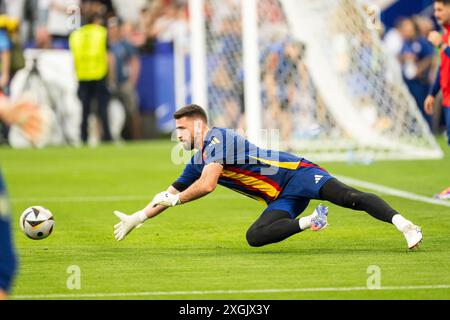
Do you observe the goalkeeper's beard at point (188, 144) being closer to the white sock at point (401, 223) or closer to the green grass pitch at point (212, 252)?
the green grass pitch at point (212, 252)

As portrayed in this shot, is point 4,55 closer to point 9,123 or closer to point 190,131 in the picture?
point 190,131

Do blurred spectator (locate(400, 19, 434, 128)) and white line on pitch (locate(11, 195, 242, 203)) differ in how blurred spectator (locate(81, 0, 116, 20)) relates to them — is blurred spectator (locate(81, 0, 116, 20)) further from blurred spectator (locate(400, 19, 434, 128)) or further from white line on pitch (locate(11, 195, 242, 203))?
white line on pitch (locate(11, 195, 242, 203))

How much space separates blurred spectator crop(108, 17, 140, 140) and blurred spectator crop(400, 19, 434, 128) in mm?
6393

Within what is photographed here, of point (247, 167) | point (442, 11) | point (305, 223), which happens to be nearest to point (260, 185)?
point (247, 167)

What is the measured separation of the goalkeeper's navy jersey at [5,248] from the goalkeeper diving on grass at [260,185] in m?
3.15

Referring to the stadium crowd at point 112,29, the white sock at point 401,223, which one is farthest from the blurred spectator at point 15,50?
the white sock at point 401,223

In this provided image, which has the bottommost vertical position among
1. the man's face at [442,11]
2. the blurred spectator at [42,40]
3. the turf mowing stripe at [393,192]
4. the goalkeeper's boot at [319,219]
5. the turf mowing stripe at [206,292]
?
the turf mowing stripe at [393,192]

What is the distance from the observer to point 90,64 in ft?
81.0

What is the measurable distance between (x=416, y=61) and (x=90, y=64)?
25.3 feet

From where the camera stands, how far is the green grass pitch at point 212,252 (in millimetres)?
7746

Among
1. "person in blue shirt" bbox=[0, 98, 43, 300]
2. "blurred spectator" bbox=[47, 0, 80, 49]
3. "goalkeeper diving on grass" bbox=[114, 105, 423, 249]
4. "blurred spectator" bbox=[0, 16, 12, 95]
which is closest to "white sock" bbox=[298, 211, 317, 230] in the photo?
"goalkeeper diving on grass" bbox=[114, 105, 423, 249]

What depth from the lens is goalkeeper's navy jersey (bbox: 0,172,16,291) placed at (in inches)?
232
